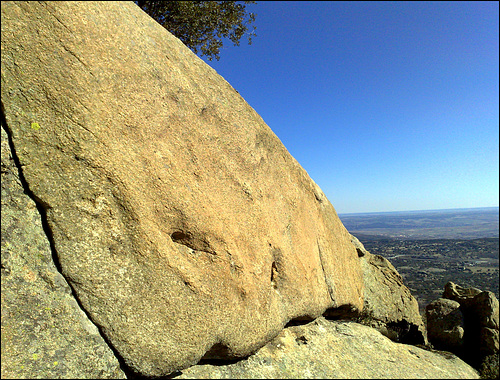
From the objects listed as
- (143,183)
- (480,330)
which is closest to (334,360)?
(143,183)

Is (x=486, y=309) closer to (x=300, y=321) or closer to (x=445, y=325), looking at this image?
(x=445, y=325)

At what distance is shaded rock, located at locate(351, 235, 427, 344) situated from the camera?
37.4 feet

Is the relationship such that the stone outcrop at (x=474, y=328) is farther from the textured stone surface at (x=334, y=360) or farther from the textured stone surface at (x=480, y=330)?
the textured stone surface at (x=334, y=360)

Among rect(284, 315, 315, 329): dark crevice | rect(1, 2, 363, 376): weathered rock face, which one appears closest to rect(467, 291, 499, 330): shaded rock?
rect(284, 315, 315, 329): dark crevice

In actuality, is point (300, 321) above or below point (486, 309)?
above

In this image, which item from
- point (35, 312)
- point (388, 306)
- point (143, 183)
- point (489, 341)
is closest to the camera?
point (35, 312)

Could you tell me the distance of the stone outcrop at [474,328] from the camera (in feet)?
37.8

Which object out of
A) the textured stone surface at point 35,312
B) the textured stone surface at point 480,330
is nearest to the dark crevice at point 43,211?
the textured stone surface at point 35,312

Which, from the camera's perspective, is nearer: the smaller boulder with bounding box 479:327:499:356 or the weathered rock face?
the weathered rock face

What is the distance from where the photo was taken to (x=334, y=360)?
7387 mm

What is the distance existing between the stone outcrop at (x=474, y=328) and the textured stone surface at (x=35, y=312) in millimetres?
13124

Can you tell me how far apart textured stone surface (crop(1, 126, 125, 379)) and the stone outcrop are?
13.1 metres

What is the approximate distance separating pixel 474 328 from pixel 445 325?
111 cm

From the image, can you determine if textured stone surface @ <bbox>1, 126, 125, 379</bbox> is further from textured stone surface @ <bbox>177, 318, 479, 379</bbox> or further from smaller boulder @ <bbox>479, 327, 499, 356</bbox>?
smaller boulder @ <bbox>479, 327, 499, 356</bbox>
